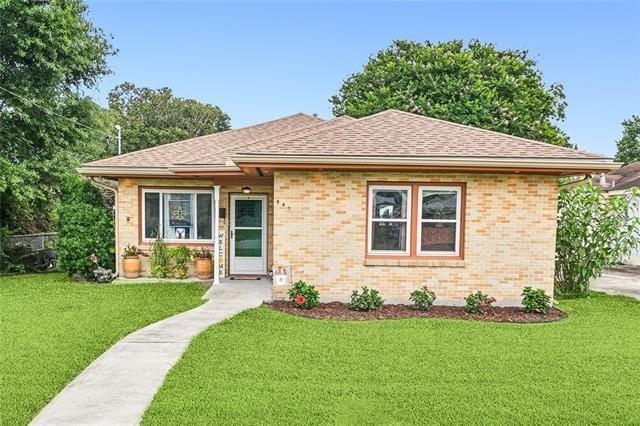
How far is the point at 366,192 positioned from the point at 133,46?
47.1 feet

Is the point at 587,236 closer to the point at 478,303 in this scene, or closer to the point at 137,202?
the point at 478,303

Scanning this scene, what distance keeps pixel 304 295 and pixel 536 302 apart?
4277mm

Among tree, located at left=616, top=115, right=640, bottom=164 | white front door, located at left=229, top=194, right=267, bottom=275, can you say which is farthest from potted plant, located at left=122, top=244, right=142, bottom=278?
tree, located at left=616, top=115, right=640, bottom=164

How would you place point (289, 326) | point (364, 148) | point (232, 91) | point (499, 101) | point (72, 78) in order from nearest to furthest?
point (289, 326)
point (364, 148)
point (72, 78)
point (499, 101)
point (232, 91)

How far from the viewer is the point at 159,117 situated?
134 ft

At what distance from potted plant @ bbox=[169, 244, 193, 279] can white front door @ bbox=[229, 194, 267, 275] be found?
113cm

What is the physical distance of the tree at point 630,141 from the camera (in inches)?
1550

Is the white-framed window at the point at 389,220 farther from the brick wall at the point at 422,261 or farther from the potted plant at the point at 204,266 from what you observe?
the potted plant at the point at 204,266

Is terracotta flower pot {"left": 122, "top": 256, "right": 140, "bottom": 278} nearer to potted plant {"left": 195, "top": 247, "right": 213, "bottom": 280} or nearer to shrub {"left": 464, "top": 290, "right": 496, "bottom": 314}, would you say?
potted plant {"left": 195, "top": 247, "right": 213, "bottom": 280}

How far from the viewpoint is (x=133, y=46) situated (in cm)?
1816

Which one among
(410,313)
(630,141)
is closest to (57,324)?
(410,313)

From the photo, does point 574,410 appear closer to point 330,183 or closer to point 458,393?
point 458,393

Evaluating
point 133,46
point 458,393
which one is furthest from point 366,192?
point 133,46

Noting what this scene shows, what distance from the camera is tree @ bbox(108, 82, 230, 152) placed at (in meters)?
38.8
